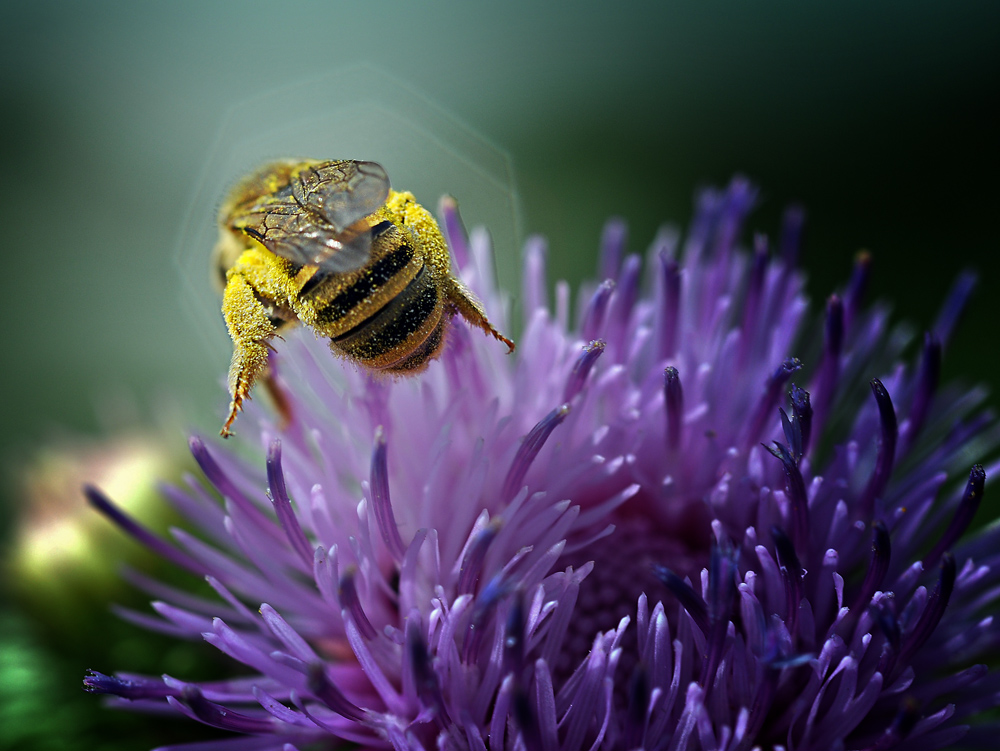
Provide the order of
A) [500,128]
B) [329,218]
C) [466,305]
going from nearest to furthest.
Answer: [329,218] → [466,305] → [500,128]

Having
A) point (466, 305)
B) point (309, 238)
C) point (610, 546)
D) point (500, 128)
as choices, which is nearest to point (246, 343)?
point (309, 238)

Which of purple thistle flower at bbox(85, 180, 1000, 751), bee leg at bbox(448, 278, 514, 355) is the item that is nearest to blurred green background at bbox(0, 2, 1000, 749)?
purple thistle flower at bbox(85, 180, 1000, 751)

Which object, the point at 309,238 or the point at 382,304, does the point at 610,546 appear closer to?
the point at 382,304

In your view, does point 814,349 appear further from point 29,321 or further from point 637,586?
point 29,321

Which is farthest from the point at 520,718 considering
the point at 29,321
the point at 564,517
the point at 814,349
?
the point at 29,321

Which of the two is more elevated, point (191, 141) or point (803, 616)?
point (191, 141)

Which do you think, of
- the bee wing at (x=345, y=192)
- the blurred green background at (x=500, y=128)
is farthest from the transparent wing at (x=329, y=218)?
the blurred green background at (x=500, y=128)

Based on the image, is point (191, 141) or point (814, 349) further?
point (191, 141)
